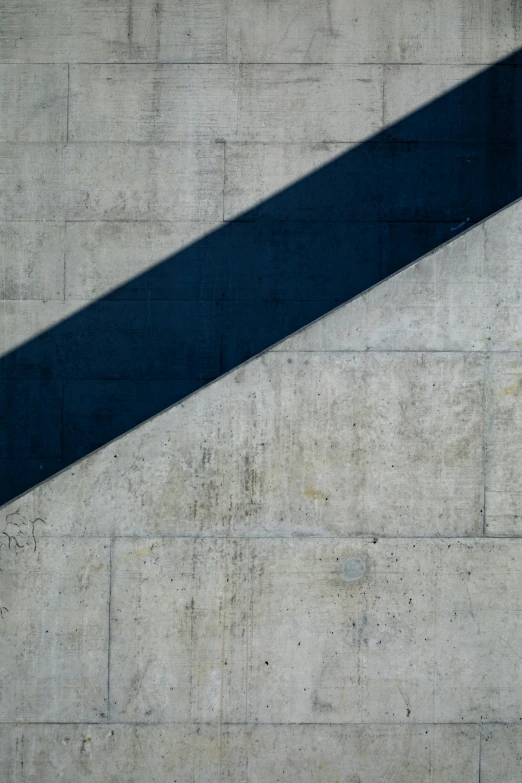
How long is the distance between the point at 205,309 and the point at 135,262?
1100 millimetres

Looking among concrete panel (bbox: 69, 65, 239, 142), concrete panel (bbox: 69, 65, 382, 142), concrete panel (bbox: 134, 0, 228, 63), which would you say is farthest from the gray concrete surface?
concrete panel (bbox: 134, 0, 228, 63)

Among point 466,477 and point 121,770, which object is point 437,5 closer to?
point 466,477

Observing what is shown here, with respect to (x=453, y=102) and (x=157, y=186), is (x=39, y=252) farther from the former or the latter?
(x=453, y=102)

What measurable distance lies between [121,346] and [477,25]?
6271 mm

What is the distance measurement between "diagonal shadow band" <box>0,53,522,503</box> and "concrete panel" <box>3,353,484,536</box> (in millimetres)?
2283

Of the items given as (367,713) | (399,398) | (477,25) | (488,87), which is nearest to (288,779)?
(367,713)

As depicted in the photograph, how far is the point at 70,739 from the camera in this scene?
23.4 feet

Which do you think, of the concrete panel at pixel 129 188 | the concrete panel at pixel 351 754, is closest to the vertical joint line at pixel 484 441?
the concrete panel at pixel 351 754

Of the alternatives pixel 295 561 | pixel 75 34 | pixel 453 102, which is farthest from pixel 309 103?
pixel 295 561

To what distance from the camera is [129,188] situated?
9.35 meters

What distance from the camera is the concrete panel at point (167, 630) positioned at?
709cm

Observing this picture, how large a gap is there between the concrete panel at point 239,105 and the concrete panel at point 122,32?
26 centimetres

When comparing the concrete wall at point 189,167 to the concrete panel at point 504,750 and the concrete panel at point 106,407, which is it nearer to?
the concrete panel at point 106,407

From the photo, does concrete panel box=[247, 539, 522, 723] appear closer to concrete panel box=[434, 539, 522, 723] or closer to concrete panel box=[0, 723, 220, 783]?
concrete panel box=[434, 539, 522, 723]
